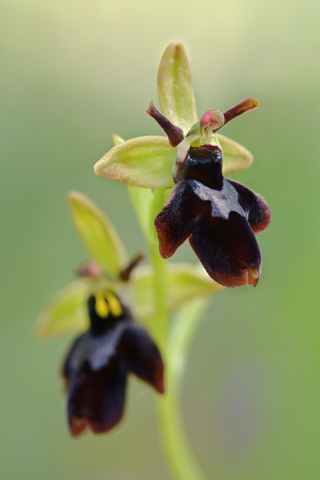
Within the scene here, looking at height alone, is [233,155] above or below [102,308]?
above

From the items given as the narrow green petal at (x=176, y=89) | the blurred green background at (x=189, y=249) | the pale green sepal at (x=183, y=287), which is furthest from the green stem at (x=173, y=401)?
the blurred green background at (x=189, y=249)

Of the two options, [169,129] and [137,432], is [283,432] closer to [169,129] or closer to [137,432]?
[137,432]

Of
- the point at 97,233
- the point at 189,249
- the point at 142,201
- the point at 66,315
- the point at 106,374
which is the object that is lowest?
the point at 189,249

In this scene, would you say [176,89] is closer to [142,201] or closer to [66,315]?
[142,201]

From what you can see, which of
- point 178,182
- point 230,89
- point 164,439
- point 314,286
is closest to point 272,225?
point 314,286

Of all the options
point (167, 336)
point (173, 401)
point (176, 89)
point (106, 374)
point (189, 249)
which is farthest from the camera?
point (189, 249)

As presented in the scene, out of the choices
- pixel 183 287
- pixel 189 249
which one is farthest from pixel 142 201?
pixel 189 249
